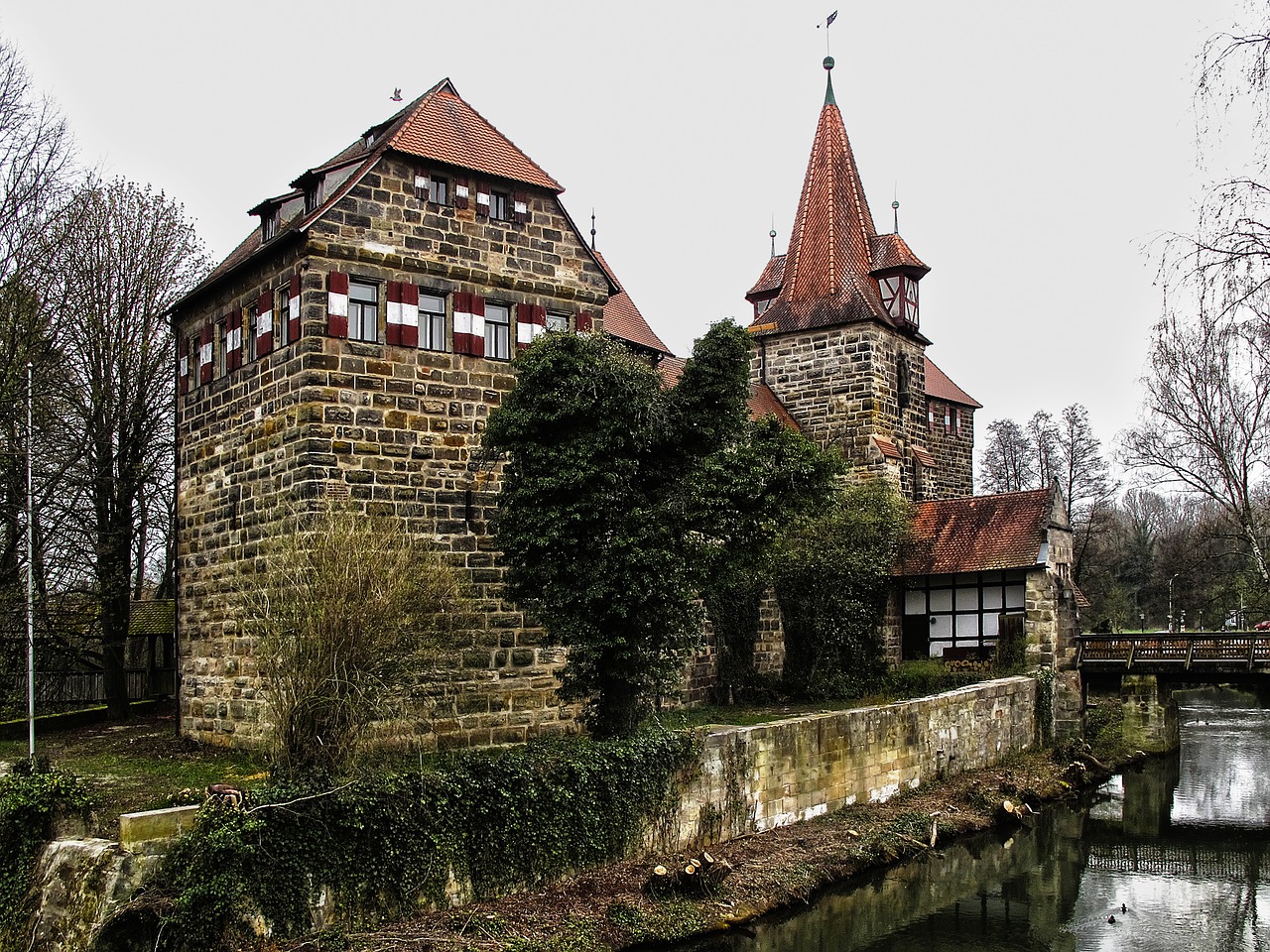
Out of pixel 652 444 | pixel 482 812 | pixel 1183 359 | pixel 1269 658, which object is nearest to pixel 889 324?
pixel 1183 359

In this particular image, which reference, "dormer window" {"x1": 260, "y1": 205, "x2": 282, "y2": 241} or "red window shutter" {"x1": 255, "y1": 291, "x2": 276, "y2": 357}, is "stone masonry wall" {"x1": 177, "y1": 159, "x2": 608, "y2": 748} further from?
"dormer window" {"x1": 260, "y1": 205, "x2": 282, "y2": 241}

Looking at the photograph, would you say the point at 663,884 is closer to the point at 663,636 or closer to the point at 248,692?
the point at 663,636

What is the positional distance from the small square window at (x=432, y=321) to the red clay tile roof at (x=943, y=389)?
22.6 metres

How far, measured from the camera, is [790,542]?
2472cm

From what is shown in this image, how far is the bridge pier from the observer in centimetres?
2542

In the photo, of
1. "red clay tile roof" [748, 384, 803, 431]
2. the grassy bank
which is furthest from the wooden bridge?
"red clay tile roof" [748, 384, 803, 431]

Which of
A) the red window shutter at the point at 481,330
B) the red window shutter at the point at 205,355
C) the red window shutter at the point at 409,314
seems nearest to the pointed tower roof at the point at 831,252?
the red window shutter at the point at 481,330

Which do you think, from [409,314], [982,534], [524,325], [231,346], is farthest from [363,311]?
[982,534]

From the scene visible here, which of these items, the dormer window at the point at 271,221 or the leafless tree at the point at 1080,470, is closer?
the dormer window at the point at 271,221

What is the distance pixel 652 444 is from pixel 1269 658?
14932mm

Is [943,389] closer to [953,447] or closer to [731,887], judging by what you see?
[953,447]

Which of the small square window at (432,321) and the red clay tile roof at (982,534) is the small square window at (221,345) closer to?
the small square window at (432,321)

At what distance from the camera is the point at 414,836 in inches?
420

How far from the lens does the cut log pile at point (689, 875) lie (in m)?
12.5
